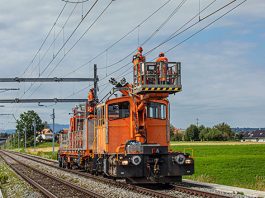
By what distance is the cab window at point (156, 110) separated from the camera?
1902cm

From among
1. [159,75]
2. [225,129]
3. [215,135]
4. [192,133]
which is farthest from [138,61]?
[225,129]

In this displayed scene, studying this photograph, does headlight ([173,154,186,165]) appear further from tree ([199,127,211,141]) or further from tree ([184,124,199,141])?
tree ([184,124,199,141])

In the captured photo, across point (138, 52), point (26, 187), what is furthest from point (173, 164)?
point (26, 187)

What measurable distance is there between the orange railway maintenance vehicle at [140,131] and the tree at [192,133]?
422 ft

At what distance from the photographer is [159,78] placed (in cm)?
1628

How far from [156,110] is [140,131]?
1273 millimetres

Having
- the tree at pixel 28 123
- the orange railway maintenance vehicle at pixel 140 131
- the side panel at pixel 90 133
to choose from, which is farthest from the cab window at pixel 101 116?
the tree at pixel 28 123

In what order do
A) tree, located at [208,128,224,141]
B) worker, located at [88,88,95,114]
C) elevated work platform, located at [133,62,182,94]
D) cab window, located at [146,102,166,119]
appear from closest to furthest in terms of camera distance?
elevated work platform, located at [133,62,182,94] → cab window, located at [146,102,166,119] → worker, located at [88,88,95,114] → tree, located at [208,128,224,141]

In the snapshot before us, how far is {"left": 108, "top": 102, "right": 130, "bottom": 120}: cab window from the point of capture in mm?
19062

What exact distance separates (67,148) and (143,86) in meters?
A: 16.0

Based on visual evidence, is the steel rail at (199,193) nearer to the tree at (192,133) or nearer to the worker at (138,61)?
the worker at (138,61)

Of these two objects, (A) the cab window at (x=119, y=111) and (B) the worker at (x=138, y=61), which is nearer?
(B) the worker at (x=138, y=61)

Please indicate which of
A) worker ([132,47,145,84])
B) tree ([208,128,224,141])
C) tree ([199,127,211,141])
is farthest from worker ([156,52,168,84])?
tree ([199,127,211,141])

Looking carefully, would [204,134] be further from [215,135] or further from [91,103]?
[91,103]
